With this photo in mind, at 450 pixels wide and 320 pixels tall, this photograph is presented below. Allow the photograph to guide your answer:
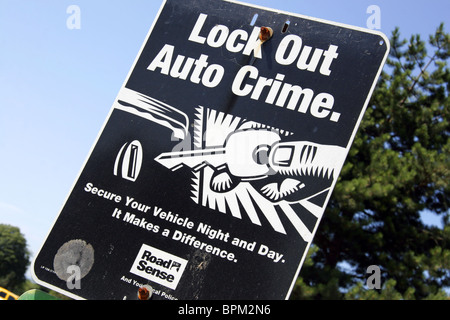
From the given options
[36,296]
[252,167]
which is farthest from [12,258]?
[252,167]

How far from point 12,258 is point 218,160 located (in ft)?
145

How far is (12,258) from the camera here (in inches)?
1644

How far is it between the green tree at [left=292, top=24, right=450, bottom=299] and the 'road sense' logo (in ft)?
29.7

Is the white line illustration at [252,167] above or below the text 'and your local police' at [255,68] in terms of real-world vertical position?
below

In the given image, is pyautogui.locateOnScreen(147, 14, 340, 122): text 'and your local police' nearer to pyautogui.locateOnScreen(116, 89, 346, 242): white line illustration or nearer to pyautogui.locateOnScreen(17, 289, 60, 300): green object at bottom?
pyautogui.locateOnScreen(116, 89, 346, 242): white line illustration

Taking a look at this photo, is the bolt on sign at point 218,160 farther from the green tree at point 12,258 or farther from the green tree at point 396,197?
the green tree at point 12,258

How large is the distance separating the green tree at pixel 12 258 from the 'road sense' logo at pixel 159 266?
4148 centimetres

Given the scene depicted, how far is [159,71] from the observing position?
83.0 inches

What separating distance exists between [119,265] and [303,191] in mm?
694

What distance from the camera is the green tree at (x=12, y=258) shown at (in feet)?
131

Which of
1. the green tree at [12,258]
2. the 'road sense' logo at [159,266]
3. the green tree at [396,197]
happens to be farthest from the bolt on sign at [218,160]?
the green tree at [12,258]

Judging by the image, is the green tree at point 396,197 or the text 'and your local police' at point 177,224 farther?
the green tree at point 396,197

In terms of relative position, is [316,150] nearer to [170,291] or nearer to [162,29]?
[170,291]

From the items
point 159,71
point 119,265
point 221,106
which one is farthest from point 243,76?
point 119,265
